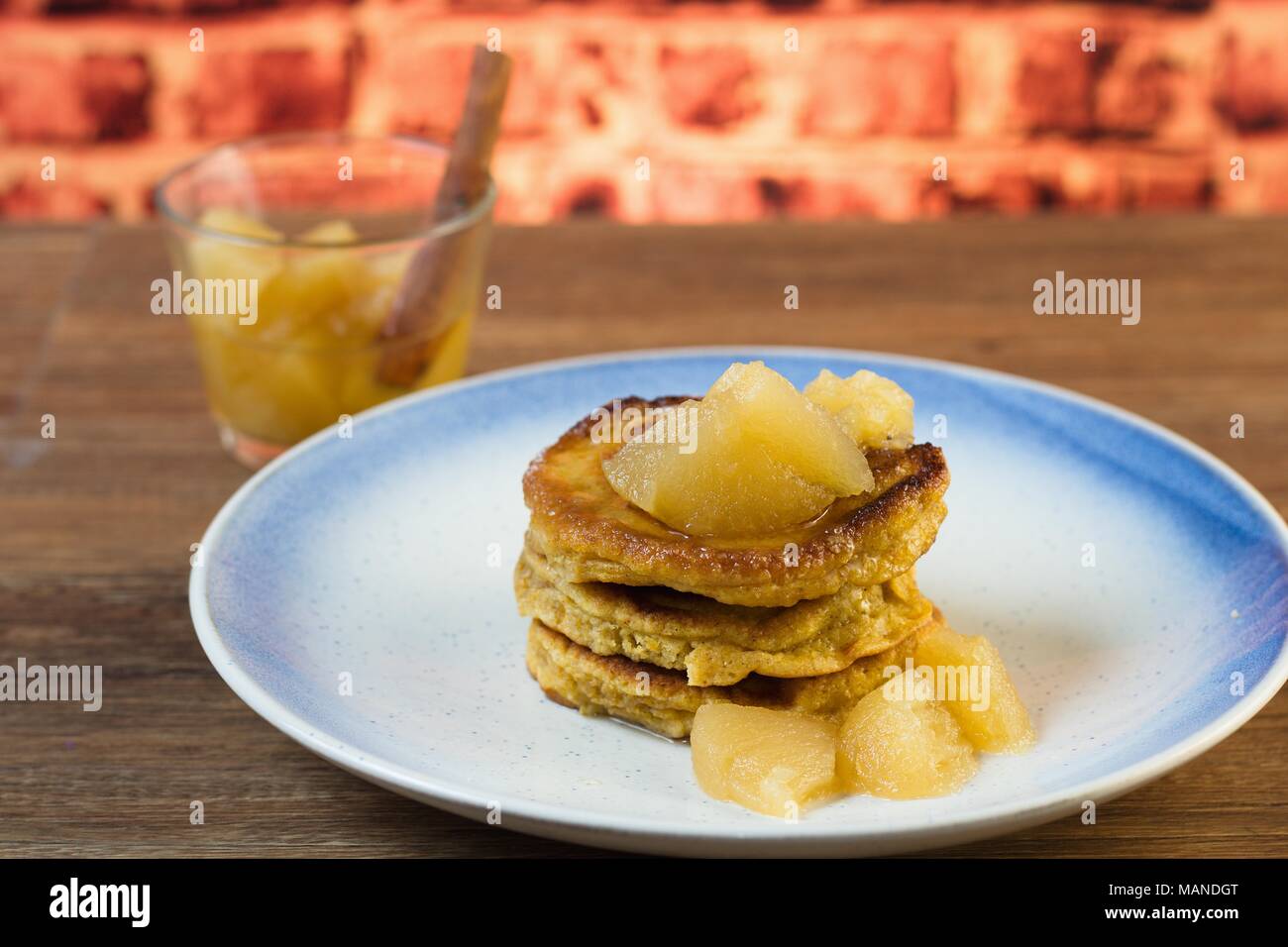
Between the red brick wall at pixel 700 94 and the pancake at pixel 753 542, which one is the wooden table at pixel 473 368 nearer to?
the pancake at pixel 753 542

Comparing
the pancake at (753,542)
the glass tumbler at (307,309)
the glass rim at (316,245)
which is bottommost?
the pancake at (753,542)

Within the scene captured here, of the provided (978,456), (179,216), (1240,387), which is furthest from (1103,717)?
(179,216)

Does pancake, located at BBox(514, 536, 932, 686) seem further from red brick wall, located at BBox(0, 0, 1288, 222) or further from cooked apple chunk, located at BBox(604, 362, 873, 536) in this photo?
red brick wall, located at BBox(0, 0, 1288, 222)

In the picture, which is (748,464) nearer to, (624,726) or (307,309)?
(624,726)

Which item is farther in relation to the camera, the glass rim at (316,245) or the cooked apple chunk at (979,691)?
the glass rim at (316,245)

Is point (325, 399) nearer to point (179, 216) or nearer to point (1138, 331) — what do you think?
point (179, 216)

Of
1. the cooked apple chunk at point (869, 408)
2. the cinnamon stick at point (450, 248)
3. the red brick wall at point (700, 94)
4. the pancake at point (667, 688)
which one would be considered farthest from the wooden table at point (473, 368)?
the red brick wall at point (700, 94)
